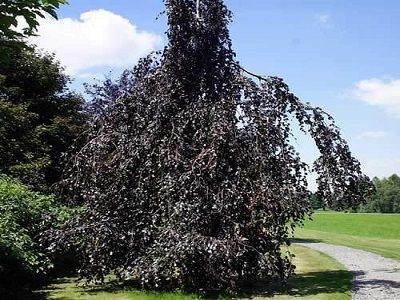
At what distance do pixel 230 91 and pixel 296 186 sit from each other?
221 centimetres

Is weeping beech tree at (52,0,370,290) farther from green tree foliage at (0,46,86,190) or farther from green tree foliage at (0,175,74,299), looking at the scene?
green tree foliage at (0,46,86,190)

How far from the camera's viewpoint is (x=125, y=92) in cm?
994

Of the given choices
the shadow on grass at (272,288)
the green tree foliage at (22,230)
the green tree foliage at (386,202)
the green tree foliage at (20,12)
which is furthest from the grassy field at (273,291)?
the green tree foliage at (386,202)

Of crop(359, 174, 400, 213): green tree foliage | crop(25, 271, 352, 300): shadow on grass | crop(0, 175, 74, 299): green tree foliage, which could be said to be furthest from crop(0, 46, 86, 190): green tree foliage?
crop(359, 174, 400, 213): green tree foliage

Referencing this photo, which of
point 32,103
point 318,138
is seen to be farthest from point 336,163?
point 32,103

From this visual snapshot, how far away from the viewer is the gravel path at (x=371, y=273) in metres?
8.17

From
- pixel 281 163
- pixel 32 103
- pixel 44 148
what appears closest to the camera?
pixel 281 163

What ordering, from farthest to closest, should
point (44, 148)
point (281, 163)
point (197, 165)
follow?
point (44, 148) → point (281, 163) → point (197, 165)

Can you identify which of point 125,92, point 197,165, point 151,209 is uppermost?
point 125,92

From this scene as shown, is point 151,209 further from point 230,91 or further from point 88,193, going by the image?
point 230,91

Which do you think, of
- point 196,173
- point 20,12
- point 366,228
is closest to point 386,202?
point 366,228

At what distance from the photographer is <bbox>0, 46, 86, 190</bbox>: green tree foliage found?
43.4ft

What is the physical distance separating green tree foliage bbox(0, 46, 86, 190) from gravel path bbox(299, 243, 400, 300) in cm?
816

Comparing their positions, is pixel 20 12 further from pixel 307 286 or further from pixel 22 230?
pixel 307 286
